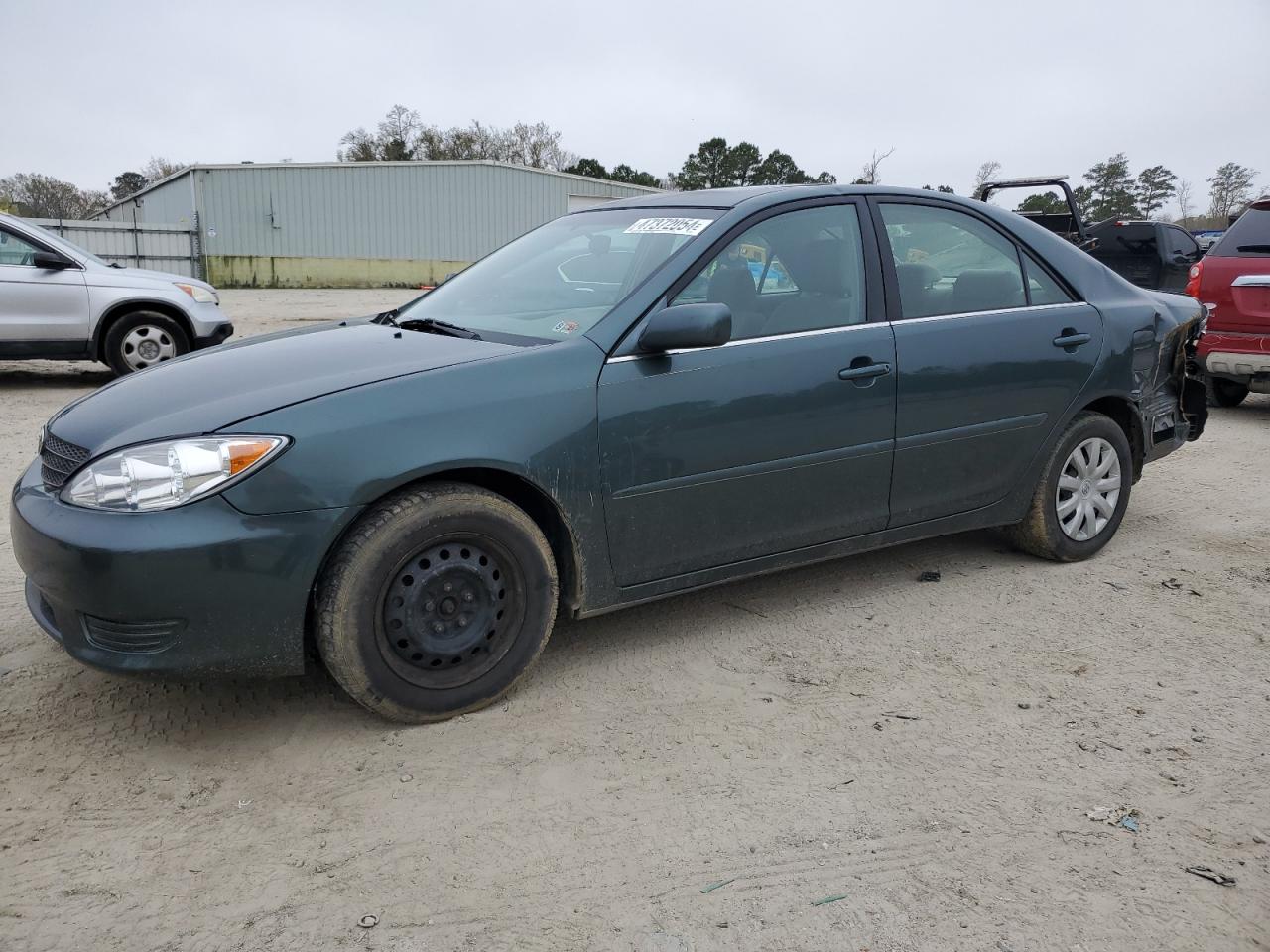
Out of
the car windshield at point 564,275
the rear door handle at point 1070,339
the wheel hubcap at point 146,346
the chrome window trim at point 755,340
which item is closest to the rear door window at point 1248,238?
the rear door handle at point 1070,339

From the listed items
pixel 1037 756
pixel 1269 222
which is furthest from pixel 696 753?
pixel 1269 222

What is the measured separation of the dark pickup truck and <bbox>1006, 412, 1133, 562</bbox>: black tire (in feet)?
30.5

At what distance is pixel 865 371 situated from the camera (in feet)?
12.6

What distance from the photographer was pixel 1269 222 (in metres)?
8.38

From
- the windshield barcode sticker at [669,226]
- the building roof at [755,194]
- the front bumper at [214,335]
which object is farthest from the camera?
the front bumper at [214,335]

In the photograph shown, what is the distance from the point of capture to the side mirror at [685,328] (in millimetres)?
3320

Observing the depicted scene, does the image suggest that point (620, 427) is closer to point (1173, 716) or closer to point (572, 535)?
point (572, 535)

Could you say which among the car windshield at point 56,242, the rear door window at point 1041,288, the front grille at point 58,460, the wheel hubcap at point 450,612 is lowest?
the wheel hubcap at point 450,612

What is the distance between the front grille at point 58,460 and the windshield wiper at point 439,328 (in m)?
1.23

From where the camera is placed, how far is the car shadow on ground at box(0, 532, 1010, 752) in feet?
10.2

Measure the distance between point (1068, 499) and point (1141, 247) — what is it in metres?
10.8

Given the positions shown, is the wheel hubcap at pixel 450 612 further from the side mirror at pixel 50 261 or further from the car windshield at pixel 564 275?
the side mirror at pixel 50 261

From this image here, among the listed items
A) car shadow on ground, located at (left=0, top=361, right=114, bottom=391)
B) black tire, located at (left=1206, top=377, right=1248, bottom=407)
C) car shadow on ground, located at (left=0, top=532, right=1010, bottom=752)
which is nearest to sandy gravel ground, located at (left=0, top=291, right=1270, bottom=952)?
car shadow on ground, located at (left=0, top=532, right=1010, bottom=752)

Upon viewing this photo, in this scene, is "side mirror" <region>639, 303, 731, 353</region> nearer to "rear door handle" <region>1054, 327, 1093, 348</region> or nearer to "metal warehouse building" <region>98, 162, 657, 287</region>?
"rear door handle" <region>1054, 327, 1093, 348</region>
